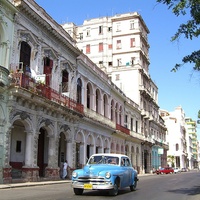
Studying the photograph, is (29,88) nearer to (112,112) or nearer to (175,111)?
(112,112)

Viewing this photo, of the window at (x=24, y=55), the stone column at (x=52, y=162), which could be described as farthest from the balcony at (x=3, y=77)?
the stone column at (x=52, y=162)

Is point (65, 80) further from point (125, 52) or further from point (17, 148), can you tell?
point (125, 52)

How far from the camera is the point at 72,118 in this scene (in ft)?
84.2

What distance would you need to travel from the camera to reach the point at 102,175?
38.8 ft

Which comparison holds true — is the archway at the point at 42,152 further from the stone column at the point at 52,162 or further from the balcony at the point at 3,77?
the balcony at the point at 3,77

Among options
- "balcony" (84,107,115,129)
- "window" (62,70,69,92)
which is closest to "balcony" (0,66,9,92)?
"window" (62,70,69,92)

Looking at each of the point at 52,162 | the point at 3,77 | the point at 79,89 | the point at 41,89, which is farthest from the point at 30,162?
the point at 79,89

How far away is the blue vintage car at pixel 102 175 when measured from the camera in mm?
11766

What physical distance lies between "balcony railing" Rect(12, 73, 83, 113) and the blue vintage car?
7314mm

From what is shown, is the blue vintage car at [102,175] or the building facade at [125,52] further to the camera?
the building facade at [125,52]

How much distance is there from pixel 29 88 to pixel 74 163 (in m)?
9.30

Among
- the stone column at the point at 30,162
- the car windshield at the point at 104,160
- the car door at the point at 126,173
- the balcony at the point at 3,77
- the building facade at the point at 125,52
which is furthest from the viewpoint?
the building facade at the point at 125,52

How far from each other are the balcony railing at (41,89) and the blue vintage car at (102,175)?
731 centimetres

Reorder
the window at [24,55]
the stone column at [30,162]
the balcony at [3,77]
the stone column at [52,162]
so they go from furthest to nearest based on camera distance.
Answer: the stone column at [52,162] < the window at [24,55] < the stone column at [30,162] < the balcony at [3,77]
